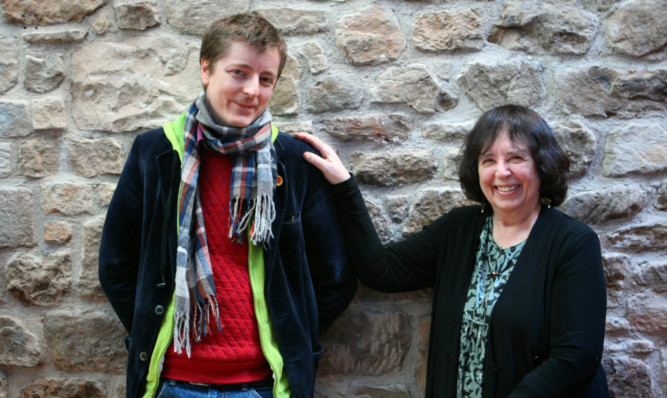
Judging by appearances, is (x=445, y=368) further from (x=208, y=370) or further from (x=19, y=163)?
(x=19, y=163)

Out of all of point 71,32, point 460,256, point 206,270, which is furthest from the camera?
point 71,32

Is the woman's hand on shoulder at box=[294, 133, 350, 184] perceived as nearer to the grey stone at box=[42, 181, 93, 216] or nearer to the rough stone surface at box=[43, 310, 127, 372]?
the grey stone at box=[42, 181, 93, 216]

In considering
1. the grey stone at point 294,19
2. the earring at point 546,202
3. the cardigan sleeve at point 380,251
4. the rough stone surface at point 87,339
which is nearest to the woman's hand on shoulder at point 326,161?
the cardigan sleeve at point 380,251

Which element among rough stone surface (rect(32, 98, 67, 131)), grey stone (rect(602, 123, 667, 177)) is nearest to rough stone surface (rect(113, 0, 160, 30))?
rough stone surface (rect(32, 98, 67, 131))

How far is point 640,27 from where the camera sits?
2207 mm

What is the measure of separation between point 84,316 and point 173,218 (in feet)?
2.36

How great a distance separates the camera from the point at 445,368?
1.90m

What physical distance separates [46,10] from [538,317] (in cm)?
206

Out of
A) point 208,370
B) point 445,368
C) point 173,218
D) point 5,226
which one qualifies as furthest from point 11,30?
point 445,368

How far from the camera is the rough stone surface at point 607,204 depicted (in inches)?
87.4

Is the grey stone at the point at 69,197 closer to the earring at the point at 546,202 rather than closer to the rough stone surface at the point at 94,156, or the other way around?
the rough stone surface at the point at 94,156

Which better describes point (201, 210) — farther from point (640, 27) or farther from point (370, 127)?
point (640, 27)

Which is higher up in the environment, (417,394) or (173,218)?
(173,218)

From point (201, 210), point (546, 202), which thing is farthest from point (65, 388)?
point (546, 202)
